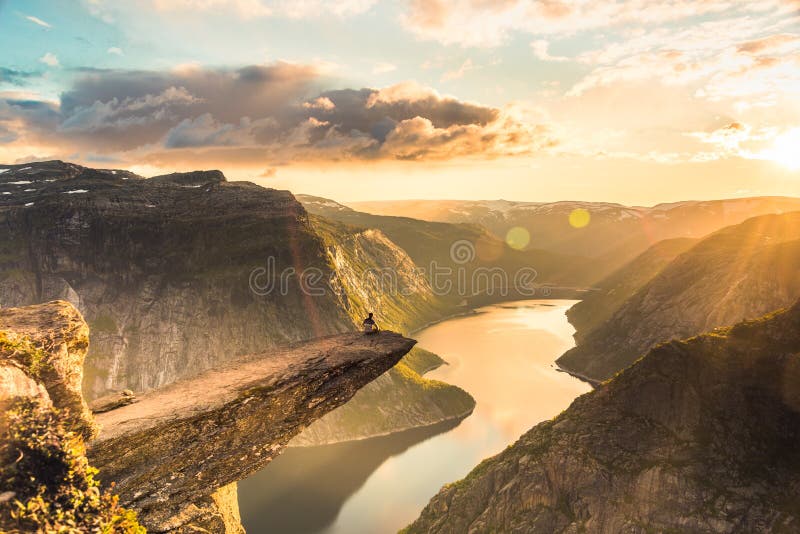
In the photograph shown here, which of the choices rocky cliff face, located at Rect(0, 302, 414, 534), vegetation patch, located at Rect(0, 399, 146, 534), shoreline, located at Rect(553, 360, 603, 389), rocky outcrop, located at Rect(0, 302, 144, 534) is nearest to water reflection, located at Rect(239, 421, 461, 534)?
shoreline, located at Rect(553, 360, 603, 389)

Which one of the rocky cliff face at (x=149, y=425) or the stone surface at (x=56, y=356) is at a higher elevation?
the stone surface at (x=56, y=356)

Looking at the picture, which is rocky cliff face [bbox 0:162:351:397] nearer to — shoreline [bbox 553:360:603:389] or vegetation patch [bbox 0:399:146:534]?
shoreline [bbox 553:360:603:389]

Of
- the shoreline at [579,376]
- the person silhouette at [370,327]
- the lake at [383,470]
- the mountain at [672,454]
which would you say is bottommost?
the lake at [383,470]

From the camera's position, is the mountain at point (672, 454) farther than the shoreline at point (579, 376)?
No

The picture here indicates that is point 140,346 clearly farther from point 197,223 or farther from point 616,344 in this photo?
point 616,344

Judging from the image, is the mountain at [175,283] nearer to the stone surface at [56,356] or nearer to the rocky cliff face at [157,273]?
Result: the rocky cliff face at [157,273]

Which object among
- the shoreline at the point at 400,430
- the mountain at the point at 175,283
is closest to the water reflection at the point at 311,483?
the shoreline at the point at 400,430
